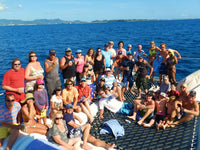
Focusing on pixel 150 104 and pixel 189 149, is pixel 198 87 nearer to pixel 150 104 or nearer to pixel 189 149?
pixel 150 104

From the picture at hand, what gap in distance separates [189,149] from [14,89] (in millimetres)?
4783

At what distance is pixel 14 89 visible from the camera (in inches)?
191

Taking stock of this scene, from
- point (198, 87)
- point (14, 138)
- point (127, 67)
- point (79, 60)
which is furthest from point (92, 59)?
point (198, 87)

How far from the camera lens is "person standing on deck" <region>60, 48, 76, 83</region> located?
6094 mm

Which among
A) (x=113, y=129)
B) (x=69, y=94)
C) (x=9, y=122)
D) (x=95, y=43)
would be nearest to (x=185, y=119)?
(x=113, y=129)

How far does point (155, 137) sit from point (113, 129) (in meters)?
1.21

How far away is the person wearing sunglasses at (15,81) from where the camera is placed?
189 inches

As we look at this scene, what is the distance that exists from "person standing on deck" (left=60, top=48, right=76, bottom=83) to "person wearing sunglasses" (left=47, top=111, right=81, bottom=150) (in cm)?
195

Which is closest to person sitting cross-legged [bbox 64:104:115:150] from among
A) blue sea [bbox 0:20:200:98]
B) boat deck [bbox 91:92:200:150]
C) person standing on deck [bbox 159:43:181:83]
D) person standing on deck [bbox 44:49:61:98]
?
boat deck [bbox 91:92:200:150]

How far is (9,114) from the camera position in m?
4.52

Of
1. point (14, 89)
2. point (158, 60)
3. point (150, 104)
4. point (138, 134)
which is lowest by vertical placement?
point (138, 134)

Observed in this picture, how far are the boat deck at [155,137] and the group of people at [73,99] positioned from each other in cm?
24

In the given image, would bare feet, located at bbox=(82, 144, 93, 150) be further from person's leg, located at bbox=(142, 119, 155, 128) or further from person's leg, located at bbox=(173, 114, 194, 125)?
person's leg, located at bbox=(173, 114, 194, 125)

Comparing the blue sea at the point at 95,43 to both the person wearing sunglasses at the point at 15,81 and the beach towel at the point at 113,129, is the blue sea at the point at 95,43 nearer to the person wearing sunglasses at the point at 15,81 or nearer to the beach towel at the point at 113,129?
the beach towel at the point at 113,129
